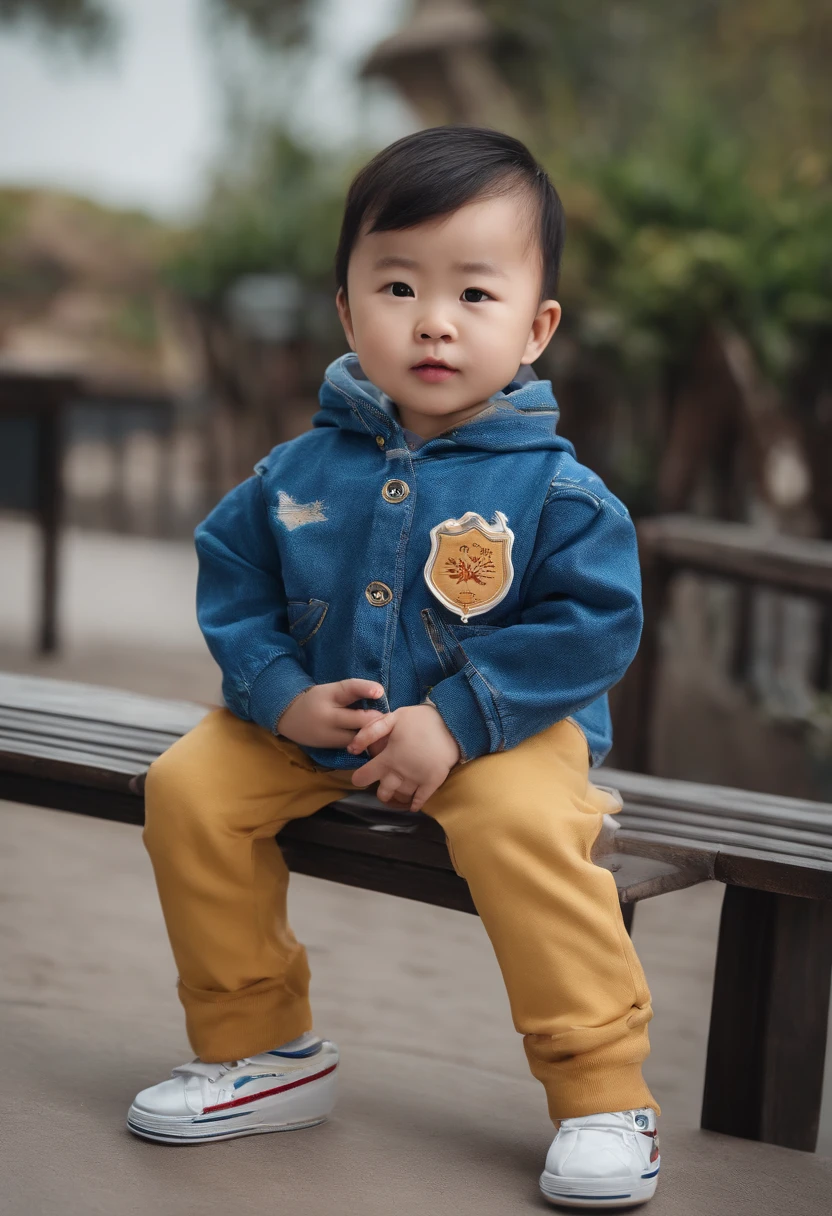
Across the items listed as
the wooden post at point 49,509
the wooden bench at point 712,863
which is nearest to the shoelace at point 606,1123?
the wooden bench at point 712,863

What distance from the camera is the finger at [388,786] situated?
5.09 ft

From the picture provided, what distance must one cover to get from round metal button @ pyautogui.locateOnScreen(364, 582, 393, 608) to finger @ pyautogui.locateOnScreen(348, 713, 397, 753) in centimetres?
14

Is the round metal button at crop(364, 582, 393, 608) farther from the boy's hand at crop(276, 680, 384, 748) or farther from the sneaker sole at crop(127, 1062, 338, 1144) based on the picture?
the sneaker sole at crop(127, 1062, 338, 1144)

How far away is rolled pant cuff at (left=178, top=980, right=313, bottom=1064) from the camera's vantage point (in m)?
1.63

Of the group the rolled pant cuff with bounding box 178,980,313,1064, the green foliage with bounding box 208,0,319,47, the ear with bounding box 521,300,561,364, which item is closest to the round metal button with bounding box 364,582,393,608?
the ear with bounding box 521,300,561,364

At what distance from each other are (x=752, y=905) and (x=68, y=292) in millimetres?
14026

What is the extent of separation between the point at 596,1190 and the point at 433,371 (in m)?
0.92

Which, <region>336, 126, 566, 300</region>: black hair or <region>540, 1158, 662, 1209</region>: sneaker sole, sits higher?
<region>336, 126, 566, 300</region>: black hair

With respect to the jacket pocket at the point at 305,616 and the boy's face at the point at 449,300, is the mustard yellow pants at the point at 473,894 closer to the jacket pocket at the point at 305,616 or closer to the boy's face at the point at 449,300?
the jacket pocket at the point at 305,616

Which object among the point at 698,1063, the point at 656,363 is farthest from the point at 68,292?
the point at 698,1063

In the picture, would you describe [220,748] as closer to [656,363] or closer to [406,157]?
[406,157]

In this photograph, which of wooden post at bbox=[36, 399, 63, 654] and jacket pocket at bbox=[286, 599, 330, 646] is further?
wooden post at bbox=[36, 399, 63, 654]

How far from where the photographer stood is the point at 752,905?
1.80 meters

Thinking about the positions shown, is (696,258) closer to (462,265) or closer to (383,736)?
(462,265)
